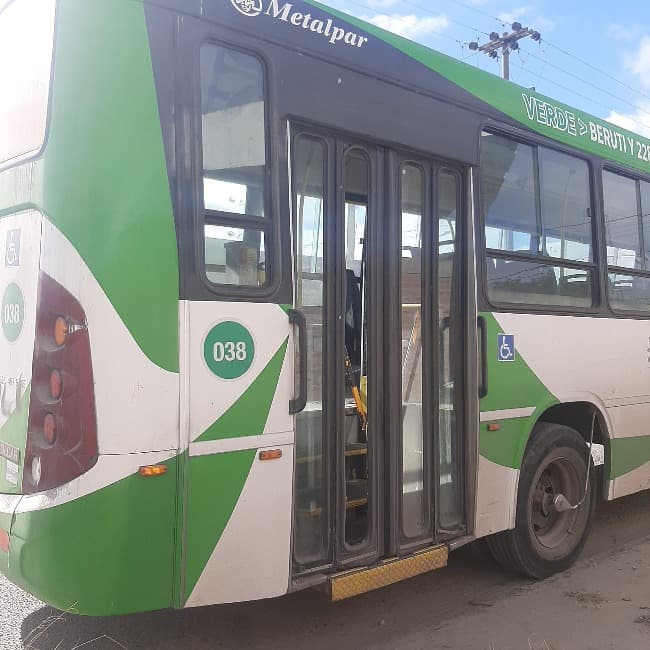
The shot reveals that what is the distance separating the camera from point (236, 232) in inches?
126

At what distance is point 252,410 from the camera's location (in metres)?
3.19

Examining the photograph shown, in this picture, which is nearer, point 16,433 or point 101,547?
point 101,547

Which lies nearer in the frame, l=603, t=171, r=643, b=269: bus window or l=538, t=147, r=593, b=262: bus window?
l=538, t=147, r=593, b=262: bus window

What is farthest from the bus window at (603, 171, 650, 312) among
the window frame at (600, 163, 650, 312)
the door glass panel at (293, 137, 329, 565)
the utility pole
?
the utility pole

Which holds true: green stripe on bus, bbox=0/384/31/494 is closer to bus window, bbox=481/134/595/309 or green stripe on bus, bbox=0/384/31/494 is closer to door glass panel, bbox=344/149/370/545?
door glass panel, bbox=344/149/370/545

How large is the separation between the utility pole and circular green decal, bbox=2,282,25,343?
2103cm

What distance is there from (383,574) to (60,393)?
6.20ft

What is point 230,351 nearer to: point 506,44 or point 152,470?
point 152,470

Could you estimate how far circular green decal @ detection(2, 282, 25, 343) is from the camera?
3.02m

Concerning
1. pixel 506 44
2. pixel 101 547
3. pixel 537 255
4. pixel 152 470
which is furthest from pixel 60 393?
pixel 506 44

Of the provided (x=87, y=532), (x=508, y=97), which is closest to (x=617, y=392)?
(x=508, y=97)

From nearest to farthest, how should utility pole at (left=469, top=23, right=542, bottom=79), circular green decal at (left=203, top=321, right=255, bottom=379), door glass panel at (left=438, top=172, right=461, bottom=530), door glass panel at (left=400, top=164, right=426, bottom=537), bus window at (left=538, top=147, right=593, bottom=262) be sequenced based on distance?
1. circular green decal at (left=203, top=321, right=255, bottom=379)
2. door glass panel at (left=400, top=164, right=426, bottom=537)
3. door glass panel at (left=438, top=172, right=461, bottom=530)
4. bus window at (left=538, top=147, right=593, bottom=262)
5. utility pole at (left=469, top=23, right=542, bottom=79)

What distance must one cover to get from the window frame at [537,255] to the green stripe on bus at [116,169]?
207cm

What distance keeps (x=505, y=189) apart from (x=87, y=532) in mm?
3138
